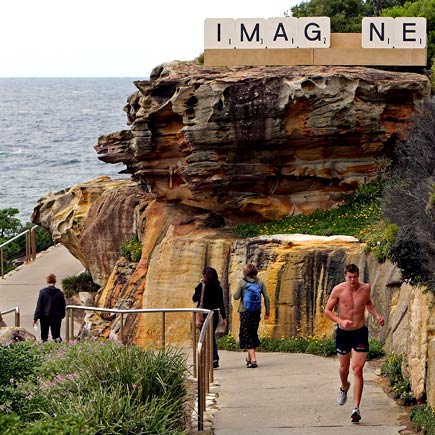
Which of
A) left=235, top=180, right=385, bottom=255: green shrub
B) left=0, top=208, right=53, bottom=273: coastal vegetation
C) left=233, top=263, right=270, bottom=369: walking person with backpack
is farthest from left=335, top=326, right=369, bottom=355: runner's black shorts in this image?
left=0, top=208, right=53, bottom=273: coastal vegetation

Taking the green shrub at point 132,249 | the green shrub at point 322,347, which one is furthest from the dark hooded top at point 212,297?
the green shrub at point 132,249

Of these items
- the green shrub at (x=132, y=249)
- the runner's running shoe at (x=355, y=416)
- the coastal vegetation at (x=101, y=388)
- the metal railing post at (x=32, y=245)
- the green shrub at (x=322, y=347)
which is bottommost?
the metal railing post at (x=32, y=245)

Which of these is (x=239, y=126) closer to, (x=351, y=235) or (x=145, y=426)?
(x=351, y=235)

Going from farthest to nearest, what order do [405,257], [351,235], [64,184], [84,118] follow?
1. [84,118]
2. [64,184]
3. [351,235]
4. [405,257]

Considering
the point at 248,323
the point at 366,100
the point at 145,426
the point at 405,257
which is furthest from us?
the point at 366,100

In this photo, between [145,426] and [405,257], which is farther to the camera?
[405,257]

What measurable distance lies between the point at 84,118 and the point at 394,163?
10575 centimetres

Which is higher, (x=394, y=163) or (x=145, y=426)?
(x=394, y=163)

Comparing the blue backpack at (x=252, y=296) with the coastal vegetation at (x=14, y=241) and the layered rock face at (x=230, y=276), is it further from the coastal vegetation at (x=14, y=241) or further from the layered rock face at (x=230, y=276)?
the coastal vegetation at (x=14, y=241)

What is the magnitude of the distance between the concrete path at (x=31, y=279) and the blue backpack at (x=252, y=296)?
8.88m

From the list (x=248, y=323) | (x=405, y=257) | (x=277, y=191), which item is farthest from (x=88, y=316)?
(x=405, y=257)

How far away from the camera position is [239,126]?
19297mm

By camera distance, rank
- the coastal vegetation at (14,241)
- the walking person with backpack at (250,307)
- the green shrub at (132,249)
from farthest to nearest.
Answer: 1. the coastal vegetation at (14,241)
2. the green shrub at (132,249)
3. the walking person with backpack at (250,307)

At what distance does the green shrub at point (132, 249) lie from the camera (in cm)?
2188
